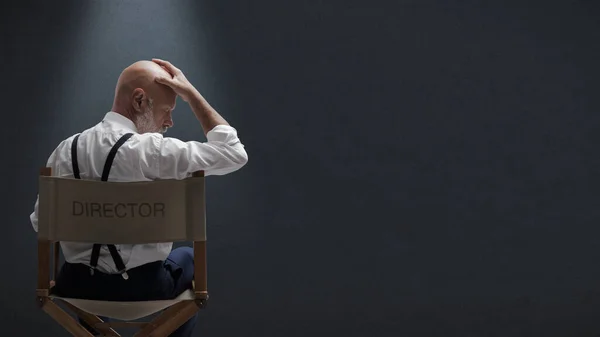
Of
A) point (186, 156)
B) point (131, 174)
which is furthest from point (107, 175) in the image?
point (186, 156)

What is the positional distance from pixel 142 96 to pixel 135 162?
1.05 ft

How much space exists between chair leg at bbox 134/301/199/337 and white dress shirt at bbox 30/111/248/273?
0.15 meters

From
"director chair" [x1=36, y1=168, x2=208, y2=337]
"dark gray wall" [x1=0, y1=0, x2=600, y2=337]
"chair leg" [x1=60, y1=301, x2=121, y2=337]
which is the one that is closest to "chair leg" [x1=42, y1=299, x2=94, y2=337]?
"director chair" [x1=36, y1=168, x2=208, y2=337]

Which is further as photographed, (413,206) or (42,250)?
(413,206)

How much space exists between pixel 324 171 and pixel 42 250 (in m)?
1.76

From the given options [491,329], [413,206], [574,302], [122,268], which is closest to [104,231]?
[122,268]

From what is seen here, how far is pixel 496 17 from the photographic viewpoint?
3664 millimetres

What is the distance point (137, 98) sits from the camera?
7.49ft

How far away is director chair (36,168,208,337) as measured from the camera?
77.6 inches

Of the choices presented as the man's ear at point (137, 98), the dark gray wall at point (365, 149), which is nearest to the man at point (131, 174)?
the man's ear at point (137, 98)

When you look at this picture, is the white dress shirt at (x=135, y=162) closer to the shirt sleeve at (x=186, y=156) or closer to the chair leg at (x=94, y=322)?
the shirt sleeve at (x=186, y=156)

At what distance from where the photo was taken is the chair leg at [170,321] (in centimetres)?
203

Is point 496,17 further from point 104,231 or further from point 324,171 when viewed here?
point 104,231

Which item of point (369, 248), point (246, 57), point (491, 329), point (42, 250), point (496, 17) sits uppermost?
point (496, 17)
